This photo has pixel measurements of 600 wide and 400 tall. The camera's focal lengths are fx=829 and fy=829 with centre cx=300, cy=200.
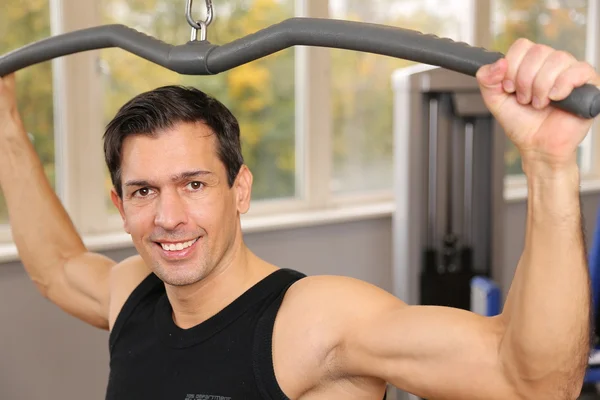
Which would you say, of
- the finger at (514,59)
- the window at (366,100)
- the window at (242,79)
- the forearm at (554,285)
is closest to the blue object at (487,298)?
the forearm at (554,285)

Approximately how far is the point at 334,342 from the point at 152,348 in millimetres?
394

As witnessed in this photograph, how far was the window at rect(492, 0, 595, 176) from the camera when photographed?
4.51 meters

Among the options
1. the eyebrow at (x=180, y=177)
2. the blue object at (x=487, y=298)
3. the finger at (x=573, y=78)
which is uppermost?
the finger at (x=573, y=78)

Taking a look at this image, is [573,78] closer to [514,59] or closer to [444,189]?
[514,59]

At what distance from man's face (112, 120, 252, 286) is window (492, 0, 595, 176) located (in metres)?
3.27

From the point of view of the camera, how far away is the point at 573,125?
92cm

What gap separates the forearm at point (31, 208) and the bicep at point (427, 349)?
82 centimetres

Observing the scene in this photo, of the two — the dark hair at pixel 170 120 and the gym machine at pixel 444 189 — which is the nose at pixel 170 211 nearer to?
the dark hair at pixel 170 120

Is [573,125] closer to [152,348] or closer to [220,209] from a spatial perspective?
[220,209]

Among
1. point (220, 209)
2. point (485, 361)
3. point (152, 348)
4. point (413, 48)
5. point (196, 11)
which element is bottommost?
point (152, 348)

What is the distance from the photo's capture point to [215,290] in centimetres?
149

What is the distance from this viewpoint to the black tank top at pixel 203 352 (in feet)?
4.44

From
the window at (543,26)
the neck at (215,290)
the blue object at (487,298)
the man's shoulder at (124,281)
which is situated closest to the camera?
the neck at (215,290)

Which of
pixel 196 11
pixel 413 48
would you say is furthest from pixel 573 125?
pixel 196 11
